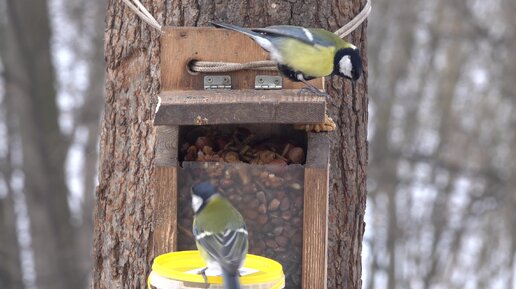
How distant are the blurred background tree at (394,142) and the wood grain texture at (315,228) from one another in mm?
6665

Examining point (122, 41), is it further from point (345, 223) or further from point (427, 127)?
point (427, 127)

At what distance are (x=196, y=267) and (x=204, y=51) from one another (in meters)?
0.89

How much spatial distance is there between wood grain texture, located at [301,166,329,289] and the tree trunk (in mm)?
6664

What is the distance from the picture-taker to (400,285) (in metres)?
10.0

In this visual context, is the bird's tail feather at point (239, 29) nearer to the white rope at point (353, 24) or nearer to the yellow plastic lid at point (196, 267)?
the white rope at point (353, 24)

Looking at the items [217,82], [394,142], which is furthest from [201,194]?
[394,142]

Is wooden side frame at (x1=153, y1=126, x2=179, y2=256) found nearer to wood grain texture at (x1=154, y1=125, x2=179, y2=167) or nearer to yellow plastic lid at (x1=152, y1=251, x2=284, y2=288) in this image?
wood grain texture at (x1=154, y1=125, x2=179, y2=167)

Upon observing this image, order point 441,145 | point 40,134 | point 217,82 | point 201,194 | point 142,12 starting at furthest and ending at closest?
point 441,145
point 40,134
point 142,12
point 217,82
point 201,194

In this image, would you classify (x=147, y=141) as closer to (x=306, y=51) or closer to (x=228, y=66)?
(x=228, y=66)

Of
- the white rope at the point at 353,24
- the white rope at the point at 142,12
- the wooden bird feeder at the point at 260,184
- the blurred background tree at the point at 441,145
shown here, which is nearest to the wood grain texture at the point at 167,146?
the wooden bird feeder at the point at 260,184

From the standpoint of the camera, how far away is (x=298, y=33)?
10.9 feet

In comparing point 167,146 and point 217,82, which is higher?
point 217,82

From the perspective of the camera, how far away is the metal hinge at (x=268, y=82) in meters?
3.33

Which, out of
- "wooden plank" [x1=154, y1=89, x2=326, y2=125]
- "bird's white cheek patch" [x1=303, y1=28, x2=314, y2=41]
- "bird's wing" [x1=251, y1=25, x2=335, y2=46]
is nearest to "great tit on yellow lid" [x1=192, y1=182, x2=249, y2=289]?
"wooden plank" [x1=154, y1=89, x2=326, y2=125]
